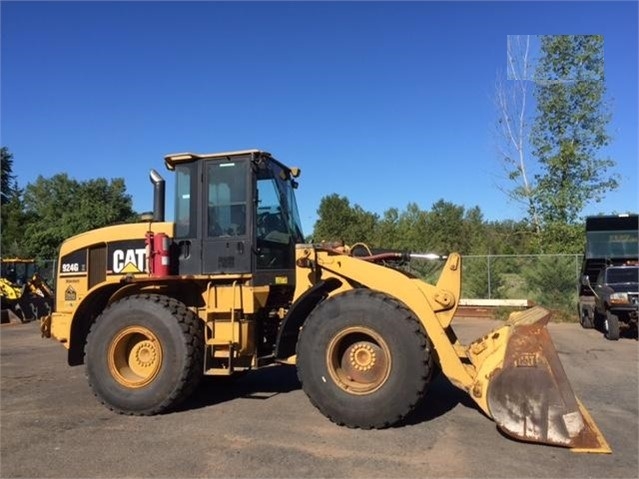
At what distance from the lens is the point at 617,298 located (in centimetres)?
1423

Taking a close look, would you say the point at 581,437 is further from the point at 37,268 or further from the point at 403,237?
the point at 403,237

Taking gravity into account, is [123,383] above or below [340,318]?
below

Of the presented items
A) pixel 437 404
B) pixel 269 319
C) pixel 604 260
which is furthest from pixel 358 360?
pixel 604 260

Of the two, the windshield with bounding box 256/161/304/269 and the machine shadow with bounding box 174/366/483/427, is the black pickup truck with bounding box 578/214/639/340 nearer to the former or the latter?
the machine shadow with bounding box 174/366/483/427

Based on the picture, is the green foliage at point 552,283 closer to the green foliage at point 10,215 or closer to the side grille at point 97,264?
the side grille at point 97,264

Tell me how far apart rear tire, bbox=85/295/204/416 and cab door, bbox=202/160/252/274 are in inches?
27.8

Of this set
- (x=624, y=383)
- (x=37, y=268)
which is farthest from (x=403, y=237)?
(x=624, y=383)

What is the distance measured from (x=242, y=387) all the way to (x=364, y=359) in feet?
8.86

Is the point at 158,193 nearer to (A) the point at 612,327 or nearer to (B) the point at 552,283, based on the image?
(A) the point at 612,327

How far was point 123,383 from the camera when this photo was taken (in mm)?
6832

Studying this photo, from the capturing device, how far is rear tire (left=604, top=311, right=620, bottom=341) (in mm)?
14031

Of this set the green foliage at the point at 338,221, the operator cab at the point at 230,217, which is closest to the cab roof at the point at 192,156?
the operator cab at the point at 230,217

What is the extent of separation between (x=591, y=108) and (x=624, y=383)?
1798cm

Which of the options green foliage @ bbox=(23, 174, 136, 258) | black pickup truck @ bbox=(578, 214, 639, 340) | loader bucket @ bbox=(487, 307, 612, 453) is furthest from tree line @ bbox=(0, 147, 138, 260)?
loader bucket @ bbox=(487, 307, 612, 453)
